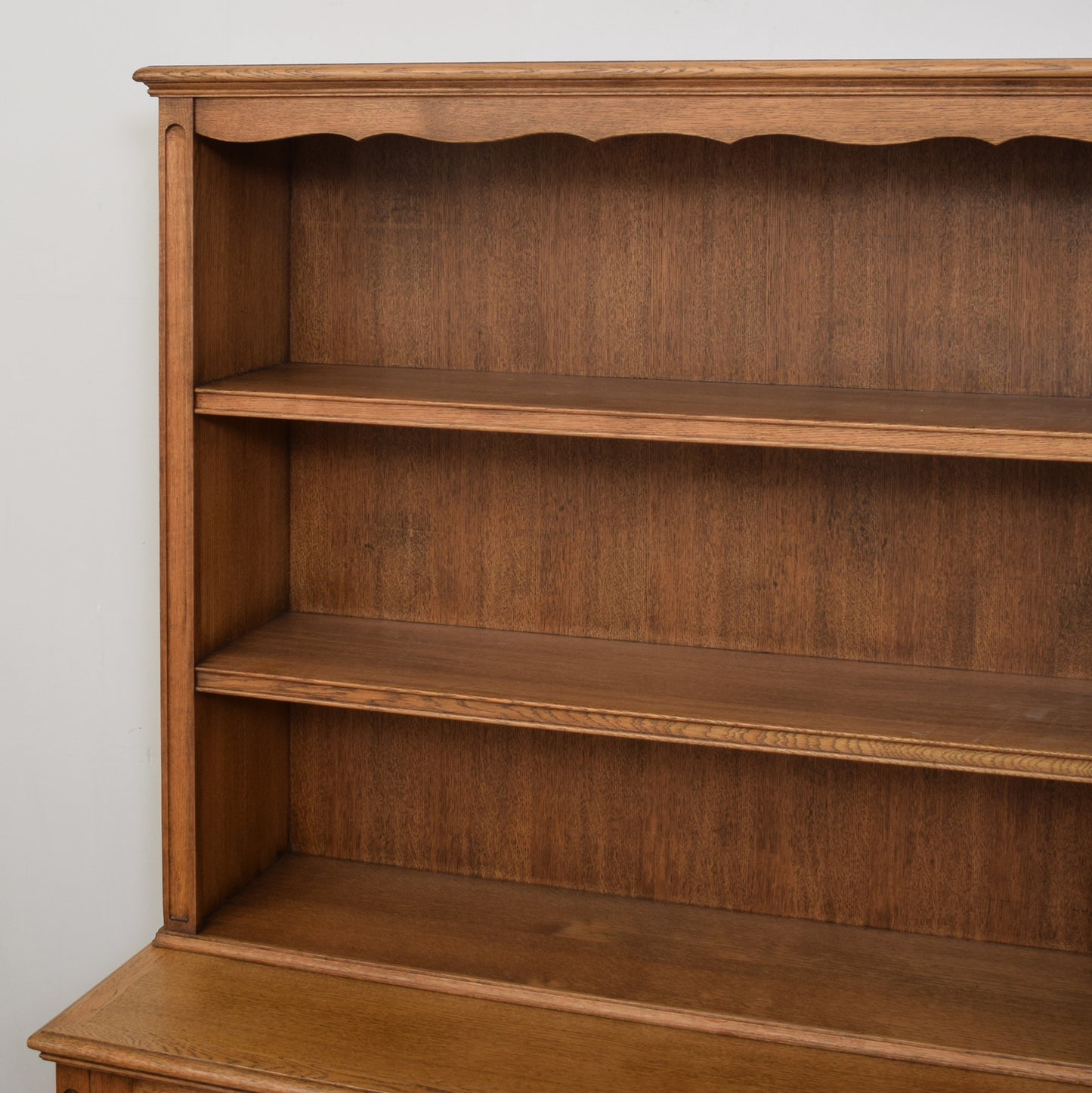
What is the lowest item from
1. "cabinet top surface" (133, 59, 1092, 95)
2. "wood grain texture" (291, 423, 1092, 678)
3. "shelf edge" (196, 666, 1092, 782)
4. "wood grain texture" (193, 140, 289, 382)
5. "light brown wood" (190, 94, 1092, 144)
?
"shelf edge" (196, 666, 1092, 782)

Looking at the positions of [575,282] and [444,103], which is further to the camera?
[575,282]

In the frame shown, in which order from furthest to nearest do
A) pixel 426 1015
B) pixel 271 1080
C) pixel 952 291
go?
1. pixel 952 291
2. pixel 426 1015
3. pixel 271 1080

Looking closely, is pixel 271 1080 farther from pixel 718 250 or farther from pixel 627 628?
pixel 718 250

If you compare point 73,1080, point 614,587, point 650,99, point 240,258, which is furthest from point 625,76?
point 73,1080

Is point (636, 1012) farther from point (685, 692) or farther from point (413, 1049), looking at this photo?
point (685, 692)

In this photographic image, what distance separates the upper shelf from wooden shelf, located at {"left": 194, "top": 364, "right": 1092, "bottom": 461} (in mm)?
370

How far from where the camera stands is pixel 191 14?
2398mm

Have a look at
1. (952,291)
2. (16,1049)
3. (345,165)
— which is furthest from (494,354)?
(16,1049)

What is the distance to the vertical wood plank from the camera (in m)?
2.01

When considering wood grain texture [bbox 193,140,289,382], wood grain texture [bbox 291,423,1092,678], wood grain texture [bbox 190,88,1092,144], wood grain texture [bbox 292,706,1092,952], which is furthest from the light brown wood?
wood grain texture [bbox 292,706,1092,952]

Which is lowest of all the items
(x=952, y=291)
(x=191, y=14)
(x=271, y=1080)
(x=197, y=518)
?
(x=271, y=1080)

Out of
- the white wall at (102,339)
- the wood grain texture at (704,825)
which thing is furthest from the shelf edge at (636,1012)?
the white wall at (102,339)

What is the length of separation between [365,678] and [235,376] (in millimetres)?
533

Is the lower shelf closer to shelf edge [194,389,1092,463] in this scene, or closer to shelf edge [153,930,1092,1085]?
shelf edge [153,930,1092,1085]
